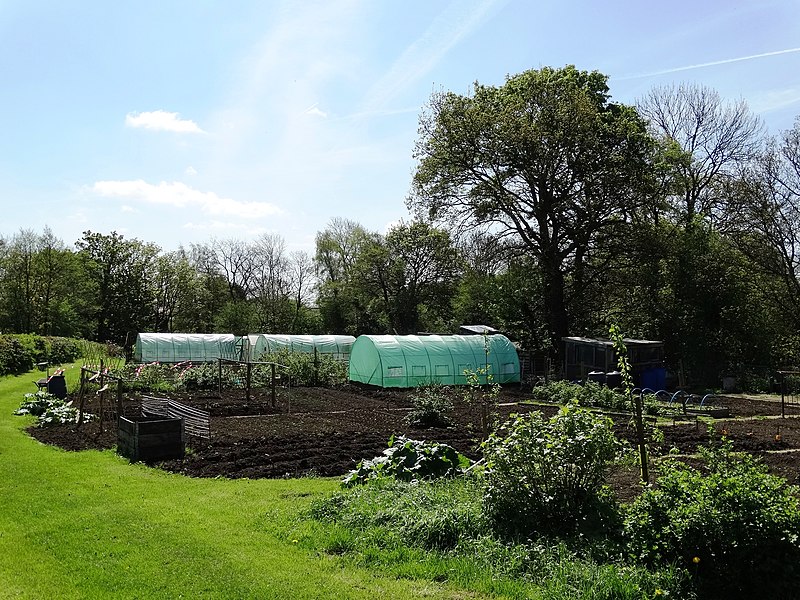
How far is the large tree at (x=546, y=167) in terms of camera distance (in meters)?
29.8

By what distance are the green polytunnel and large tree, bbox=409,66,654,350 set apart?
642cm

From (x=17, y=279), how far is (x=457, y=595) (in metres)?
52.0

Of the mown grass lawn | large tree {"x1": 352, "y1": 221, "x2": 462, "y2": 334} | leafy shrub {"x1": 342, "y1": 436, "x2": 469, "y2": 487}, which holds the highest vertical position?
large tree {"x1": 352, "y1": 221, "x2": 462, "y2": 334}

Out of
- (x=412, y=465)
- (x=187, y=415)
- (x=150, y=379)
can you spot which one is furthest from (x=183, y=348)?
(x=412, y=465)

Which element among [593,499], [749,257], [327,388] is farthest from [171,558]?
[749,257]

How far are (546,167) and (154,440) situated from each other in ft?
77.5

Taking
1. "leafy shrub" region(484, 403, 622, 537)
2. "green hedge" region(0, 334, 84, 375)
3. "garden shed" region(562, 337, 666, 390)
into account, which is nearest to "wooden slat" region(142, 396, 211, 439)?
"leafy shrub" region(484, 403, 622, 537)

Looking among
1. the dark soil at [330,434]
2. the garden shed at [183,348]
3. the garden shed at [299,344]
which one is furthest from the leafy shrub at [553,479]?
the garden shed at [183,348]

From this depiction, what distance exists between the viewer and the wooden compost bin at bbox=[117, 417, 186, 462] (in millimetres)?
11414

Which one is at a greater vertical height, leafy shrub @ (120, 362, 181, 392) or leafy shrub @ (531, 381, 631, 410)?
leafy shrub @ (120, 362, 181, 392)

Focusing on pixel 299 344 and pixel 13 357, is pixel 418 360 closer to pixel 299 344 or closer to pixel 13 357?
pixel 299 344

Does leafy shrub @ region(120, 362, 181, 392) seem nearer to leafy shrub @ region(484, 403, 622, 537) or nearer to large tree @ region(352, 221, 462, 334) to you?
leafy shrub @ region(484, 403, 622, 537)

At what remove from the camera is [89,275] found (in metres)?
52.8

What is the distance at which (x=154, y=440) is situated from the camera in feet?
37.8
